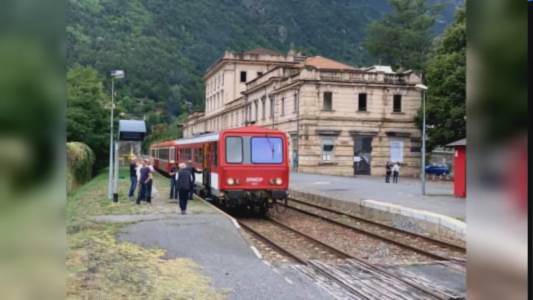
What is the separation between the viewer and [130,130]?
16.3 meters

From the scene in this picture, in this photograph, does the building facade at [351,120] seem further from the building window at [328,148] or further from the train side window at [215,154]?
the train side window at [215,154]

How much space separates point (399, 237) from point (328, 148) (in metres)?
26.9

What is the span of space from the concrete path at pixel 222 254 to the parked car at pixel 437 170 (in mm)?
27958

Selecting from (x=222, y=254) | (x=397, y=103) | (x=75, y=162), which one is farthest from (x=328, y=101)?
(x=222, y=254)

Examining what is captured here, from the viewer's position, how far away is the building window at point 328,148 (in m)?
40.2

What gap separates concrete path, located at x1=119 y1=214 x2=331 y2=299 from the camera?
714 cm

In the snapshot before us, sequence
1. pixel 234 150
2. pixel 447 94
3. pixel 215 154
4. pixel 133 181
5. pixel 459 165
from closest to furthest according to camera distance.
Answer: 1. pixel 234 150
2. pixel 215 154
3. pixel 459 165
4. pixel 133 181
5. pixel 447 94

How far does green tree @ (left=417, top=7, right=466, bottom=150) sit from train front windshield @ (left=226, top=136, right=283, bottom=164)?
1916 cm

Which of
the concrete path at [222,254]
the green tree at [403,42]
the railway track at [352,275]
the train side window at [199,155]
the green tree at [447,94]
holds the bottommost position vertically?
the railway track at [352,275]

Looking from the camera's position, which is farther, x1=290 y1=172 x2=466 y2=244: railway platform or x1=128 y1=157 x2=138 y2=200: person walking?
x1=128 y1=157 x2=138 y2=200: person walking

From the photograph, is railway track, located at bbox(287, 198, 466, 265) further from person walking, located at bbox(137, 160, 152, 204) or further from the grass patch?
person walking, located at bbox(137, 160, 152, 204)

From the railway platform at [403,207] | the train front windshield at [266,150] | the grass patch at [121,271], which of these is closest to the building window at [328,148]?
the railway platform at [403,207]

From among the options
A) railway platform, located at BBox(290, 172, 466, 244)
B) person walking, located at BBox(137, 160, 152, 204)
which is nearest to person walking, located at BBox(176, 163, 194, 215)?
person walking, located at BBox(137, 160, 152, 204)

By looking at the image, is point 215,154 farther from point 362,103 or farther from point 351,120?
point 362,103
